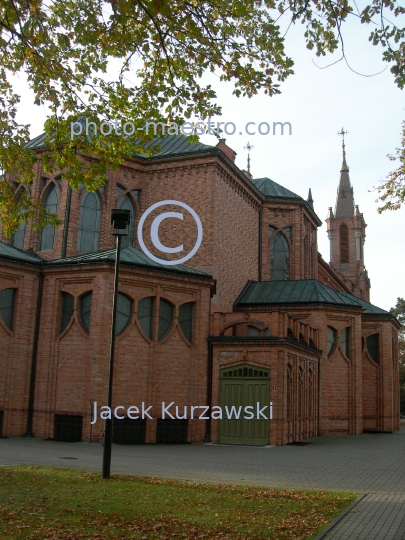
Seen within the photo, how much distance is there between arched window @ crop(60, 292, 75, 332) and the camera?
22219mm

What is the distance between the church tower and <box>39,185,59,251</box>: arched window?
41571 mm

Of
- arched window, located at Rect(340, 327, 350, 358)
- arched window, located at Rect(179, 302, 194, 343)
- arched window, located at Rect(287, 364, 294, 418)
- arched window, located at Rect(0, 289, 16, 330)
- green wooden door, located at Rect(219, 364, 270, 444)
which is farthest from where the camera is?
arched window, located at Rect(340, 327, 350, 358)

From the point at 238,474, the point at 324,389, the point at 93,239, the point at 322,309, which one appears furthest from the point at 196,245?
the point at 238,474

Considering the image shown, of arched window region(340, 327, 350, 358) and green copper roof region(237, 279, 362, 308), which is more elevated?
green copper roof region(237, 279, 362, 308)

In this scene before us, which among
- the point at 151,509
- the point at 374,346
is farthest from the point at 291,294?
the point at 151,509

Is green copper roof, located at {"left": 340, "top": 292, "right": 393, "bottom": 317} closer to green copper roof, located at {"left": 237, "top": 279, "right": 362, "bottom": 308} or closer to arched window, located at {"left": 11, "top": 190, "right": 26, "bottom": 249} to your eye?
green copper roof, located at {"left": 237, "top": 279, "right": 362, "bottom": 308}

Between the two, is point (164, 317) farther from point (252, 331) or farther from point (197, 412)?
point (197, 412)

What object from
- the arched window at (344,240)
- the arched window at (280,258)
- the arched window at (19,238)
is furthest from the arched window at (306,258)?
the arched window at (344,240)

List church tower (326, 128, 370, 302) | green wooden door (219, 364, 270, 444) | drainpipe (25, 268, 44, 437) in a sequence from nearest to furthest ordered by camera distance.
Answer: drainpipe (25, 268, 44, 437), green wooden door (219, 364, 270, 444), church tower (326, 128, 370, 302)

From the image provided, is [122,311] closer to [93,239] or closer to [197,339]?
[197,339]

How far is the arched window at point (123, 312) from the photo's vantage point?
21906 mm

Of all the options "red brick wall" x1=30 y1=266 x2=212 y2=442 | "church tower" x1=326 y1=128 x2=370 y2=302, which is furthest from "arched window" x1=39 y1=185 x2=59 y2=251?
"church tower" x1=326 y1=128 x2=370 y2=302

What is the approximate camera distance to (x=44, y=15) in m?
10.5

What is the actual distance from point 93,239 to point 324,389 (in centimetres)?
1300
